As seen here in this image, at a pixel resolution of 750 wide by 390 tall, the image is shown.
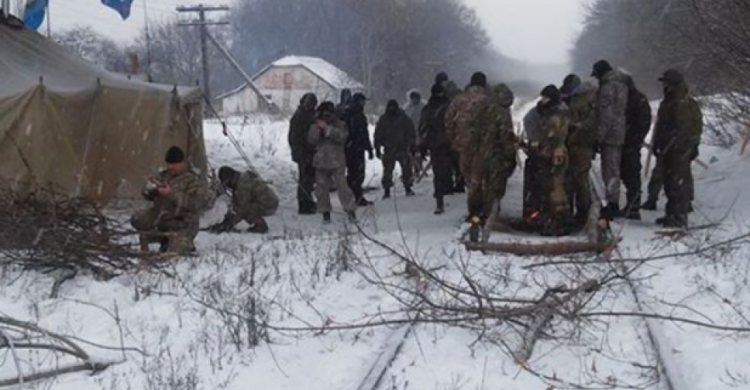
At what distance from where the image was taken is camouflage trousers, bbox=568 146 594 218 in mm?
10336

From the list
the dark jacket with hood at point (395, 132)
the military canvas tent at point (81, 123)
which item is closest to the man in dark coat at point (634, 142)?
the dark jacket with hood at point (395, 132)

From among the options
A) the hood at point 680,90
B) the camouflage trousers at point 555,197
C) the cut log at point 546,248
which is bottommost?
the cut log at point 546,248

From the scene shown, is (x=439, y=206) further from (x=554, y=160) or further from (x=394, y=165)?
(x=554, y=160)

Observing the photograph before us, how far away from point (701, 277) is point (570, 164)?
292 cm

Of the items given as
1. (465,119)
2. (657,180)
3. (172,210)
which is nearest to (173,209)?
(172,210)

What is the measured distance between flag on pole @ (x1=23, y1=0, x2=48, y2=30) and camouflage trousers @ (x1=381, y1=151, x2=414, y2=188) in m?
7.43

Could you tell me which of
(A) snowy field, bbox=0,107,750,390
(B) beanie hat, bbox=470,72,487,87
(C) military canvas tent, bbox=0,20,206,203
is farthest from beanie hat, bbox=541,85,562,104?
(C) military canvas tent, bbox=0,20,206,203

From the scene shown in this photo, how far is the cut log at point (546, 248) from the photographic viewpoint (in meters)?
8.63

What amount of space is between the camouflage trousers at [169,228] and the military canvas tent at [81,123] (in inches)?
102

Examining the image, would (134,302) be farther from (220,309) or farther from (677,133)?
(677,133)

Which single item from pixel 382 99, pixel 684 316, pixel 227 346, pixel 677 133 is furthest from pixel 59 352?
pixel 382 99

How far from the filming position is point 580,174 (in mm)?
10336

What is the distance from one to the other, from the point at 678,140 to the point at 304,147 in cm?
569

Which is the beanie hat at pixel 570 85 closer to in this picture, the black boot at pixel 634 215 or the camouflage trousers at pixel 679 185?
the camouflage trousers at pixel 679 185
